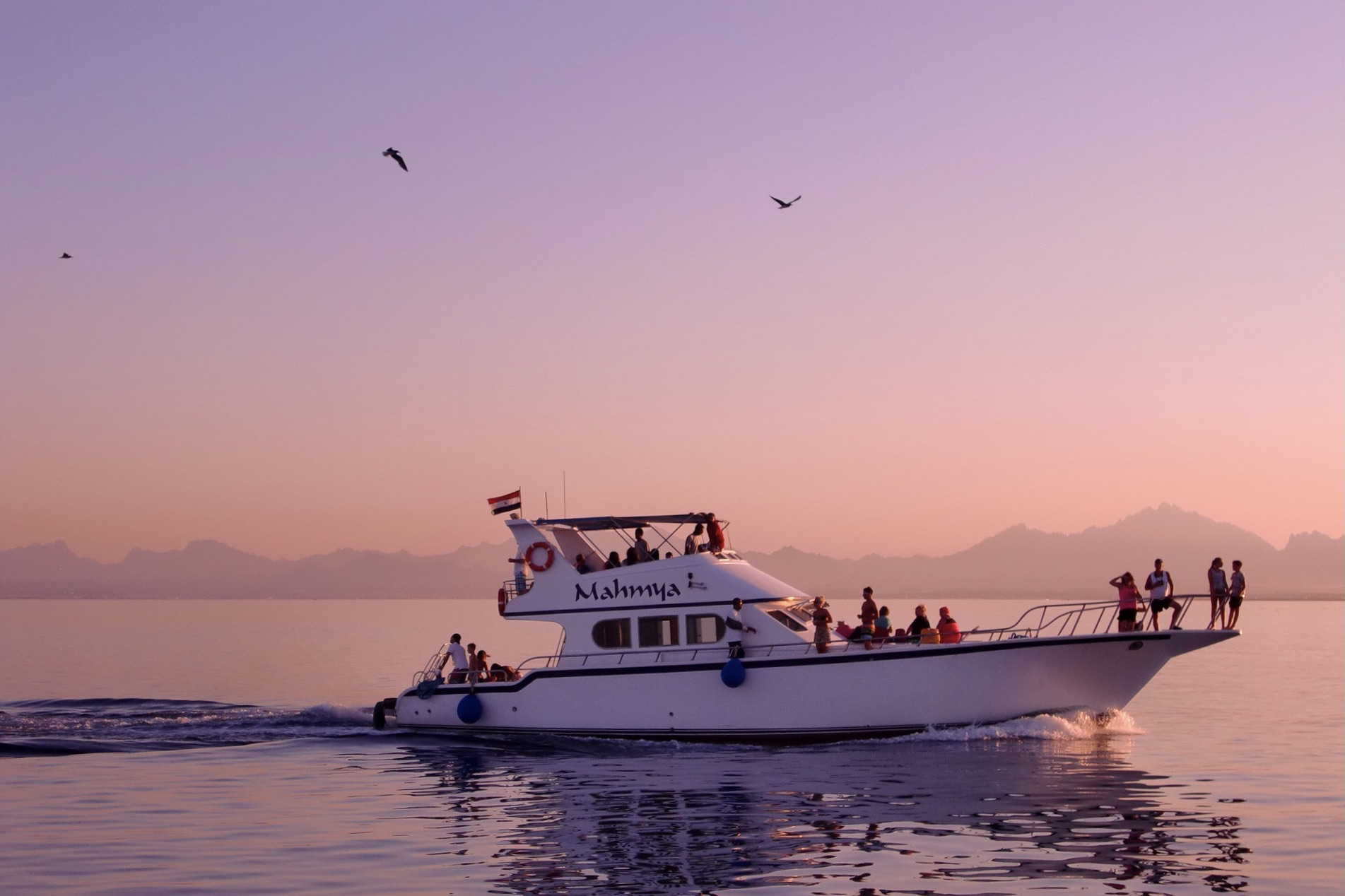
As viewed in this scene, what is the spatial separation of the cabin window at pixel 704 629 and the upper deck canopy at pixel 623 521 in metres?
2.47

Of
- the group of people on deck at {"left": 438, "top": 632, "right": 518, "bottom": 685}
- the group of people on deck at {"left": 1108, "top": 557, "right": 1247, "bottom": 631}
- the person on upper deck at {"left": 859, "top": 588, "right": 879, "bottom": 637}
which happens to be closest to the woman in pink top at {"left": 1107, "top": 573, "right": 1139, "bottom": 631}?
the group of people on deck at {"left": 1108, "top": 557, "right": 1247, "bottom": 631}

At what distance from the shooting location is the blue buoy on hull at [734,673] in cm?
2494

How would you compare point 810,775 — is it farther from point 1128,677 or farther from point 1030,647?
point 1128,677

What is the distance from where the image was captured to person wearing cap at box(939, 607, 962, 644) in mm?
24875

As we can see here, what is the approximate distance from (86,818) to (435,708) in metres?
10.7

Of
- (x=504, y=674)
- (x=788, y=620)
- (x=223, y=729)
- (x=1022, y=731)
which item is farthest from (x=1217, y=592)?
(x=223, y=729)

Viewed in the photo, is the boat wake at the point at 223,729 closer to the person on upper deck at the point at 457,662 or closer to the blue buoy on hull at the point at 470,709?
the blue buoy on hull at the point at 470,709

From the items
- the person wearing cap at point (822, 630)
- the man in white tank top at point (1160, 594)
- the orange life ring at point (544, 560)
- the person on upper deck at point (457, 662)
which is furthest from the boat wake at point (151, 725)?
the man in white tank top at point (1160, 594)

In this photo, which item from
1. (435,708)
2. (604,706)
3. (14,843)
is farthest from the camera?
(435,708)

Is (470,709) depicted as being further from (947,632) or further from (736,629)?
(947,632)

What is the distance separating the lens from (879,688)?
2442 cm

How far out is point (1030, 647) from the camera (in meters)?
24.0

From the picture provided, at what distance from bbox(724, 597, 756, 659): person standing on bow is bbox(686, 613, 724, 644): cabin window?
0.62 feet

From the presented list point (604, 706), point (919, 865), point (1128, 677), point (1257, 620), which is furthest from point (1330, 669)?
point (1257, 620)
